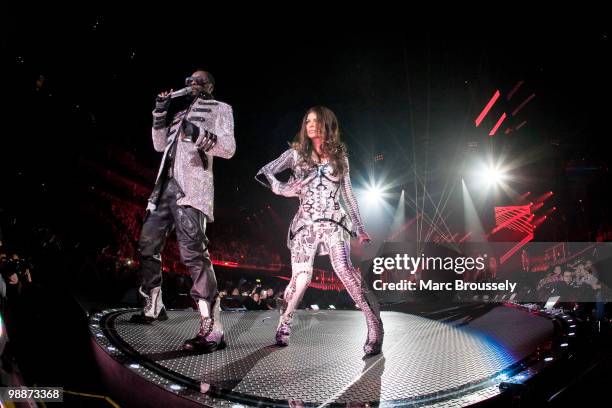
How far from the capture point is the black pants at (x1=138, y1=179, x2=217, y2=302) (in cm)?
268

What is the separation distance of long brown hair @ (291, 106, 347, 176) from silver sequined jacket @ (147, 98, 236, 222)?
1.84 feet

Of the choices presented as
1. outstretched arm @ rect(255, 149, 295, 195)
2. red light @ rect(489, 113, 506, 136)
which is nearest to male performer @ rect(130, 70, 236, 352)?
outstretched arm @ rect(255, 149, 295, 195)

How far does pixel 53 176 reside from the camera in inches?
206

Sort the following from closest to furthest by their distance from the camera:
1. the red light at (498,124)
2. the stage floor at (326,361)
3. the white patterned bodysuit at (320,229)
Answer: the stage floor at (326,361)
the white patterned bodysuit at (320,229)
the red light at (498,124)

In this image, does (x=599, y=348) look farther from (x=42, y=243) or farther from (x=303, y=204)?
(x=42, y=243)

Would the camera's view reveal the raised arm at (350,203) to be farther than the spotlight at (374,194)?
No

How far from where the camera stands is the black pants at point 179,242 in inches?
105

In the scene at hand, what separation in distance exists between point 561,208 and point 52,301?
1987cm

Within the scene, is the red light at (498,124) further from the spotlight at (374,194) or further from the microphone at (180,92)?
the microphone at (180,92)

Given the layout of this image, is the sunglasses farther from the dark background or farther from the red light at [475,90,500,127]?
the red light at [475,90,500,127]

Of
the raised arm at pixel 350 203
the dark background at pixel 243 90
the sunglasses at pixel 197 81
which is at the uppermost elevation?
the dark background at pixel 243 90

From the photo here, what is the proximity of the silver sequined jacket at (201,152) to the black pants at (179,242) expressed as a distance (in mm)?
66

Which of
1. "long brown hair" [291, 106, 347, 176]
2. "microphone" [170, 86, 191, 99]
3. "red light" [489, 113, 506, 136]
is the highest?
"red light" [489, 113, 506, 136]

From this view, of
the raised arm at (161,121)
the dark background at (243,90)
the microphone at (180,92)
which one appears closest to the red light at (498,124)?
the dark background at (243,90)
